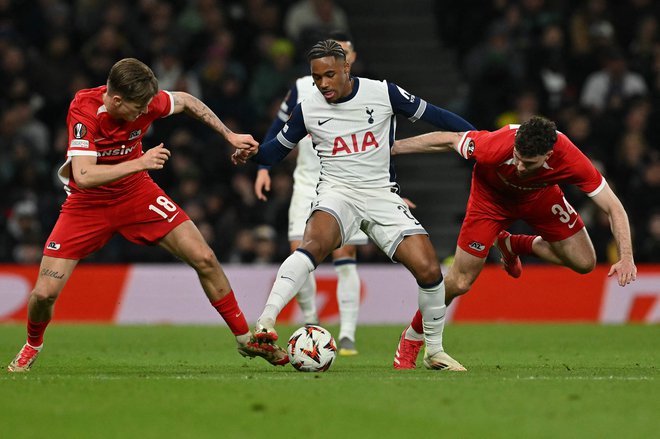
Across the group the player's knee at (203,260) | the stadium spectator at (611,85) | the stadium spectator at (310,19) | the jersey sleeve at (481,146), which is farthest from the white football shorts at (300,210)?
the stadium spectator at (611,85)

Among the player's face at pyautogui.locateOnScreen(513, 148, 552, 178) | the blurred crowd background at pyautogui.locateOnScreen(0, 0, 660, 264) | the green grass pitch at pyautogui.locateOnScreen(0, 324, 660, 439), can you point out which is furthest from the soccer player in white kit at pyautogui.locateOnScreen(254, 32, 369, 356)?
the blurred crowd background at pyautogui.locateOnScreen(0, 0, 660, 264)

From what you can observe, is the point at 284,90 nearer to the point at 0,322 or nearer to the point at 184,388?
the point at 0,322

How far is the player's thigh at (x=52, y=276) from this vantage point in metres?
8.49

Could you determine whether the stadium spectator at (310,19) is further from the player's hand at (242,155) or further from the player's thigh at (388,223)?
the player's thigh at (388,223)

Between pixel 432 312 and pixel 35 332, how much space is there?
2832mm

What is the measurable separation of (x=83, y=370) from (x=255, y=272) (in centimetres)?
683

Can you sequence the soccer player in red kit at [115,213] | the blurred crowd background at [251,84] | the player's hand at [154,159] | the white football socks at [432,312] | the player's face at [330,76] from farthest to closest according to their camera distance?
1. the blurred crowd background at [251,84]
2. the white football socks at [432,312]
3. the player's face at [330,76]
4. the soccer player in red kit at [115,213]
5. the player's hand at [154,159]

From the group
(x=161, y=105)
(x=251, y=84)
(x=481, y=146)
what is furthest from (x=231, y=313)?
(x=251, y=84)

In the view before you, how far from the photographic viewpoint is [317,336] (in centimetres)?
855

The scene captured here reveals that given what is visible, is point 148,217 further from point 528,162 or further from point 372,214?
point 528,162

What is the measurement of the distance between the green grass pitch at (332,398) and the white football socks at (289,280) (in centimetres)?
A: 50

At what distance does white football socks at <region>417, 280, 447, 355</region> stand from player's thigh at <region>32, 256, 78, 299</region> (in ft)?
8.23

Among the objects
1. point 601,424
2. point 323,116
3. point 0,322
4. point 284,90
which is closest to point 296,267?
point 323,116

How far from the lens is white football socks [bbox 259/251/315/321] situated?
8383mm
